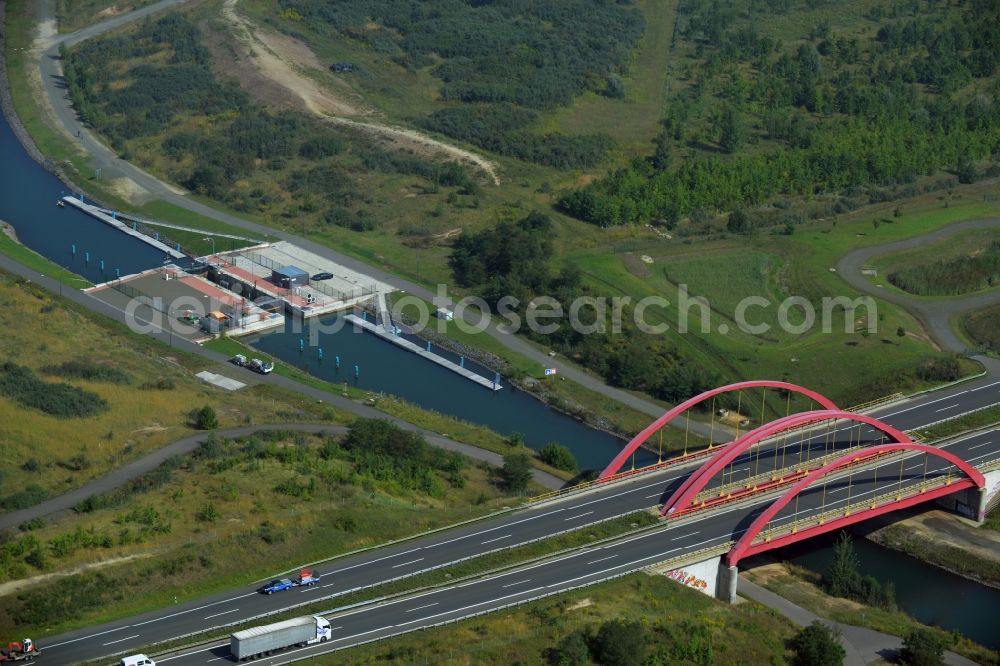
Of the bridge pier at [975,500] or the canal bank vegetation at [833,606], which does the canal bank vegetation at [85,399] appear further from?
the bridge pier at [975,500]

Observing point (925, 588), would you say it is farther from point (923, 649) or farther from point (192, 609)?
point (192, 609)

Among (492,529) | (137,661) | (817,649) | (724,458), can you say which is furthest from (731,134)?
(137,661)

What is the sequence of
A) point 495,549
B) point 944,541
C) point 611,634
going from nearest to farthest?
point 611,634, point 495,549, point 944,541

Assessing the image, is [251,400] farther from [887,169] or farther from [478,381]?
[887,169]

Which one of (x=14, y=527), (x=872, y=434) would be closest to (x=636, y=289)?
(x=872, y=434)

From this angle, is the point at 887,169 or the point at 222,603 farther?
the point at 887,169

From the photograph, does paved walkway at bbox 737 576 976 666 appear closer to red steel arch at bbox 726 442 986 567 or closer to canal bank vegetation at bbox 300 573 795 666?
canal bank vegetation at bbox 300 573 795 666
